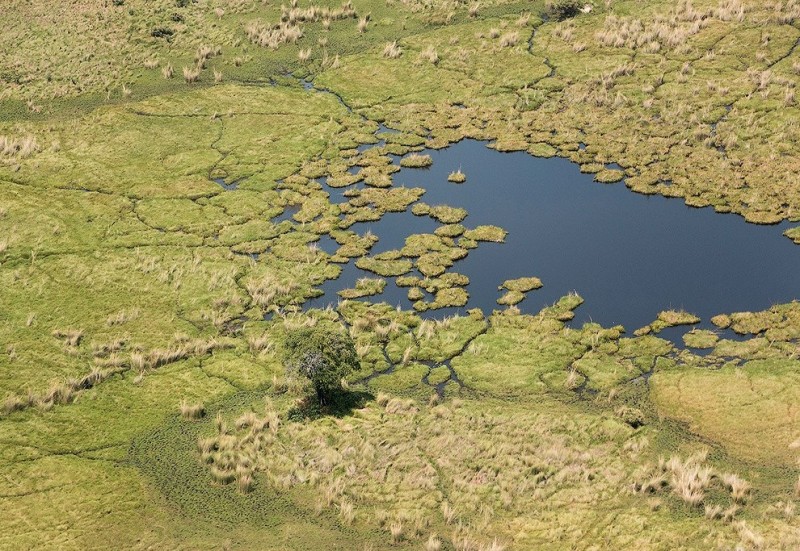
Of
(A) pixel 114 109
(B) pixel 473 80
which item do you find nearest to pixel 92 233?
(A) pixel 114 109

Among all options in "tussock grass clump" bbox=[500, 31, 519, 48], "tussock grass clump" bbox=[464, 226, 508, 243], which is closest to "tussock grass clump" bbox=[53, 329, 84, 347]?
"tussock grass clump" bbox=[464, 226, 508, 243]

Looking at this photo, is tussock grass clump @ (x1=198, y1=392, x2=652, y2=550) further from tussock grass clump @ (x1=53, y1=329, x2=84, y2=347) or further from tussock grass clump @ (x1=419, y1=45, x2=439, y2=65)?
tussock grass clump @ (x1=419, y1=45, x2=439, y2=65)

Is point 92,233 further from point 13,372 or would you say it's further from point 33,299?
point 13,372

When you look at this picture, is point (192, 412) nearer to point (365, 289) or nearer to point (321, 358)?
point (321, 358)

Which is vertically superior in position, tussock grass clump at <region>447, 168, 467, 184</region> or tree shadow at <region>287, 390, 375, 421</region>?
tussock grass clump at <region>447, 168, 467, 184</region>

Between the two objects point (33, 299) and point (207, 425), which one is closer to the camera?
point (207, 425)

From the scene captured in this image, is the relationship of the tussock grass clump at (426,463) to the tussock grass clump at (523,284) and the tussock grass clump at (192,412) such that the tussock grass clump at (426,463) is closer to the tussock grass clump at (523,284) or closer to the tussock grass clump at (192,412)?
the tussock grass clump at (192,412)
